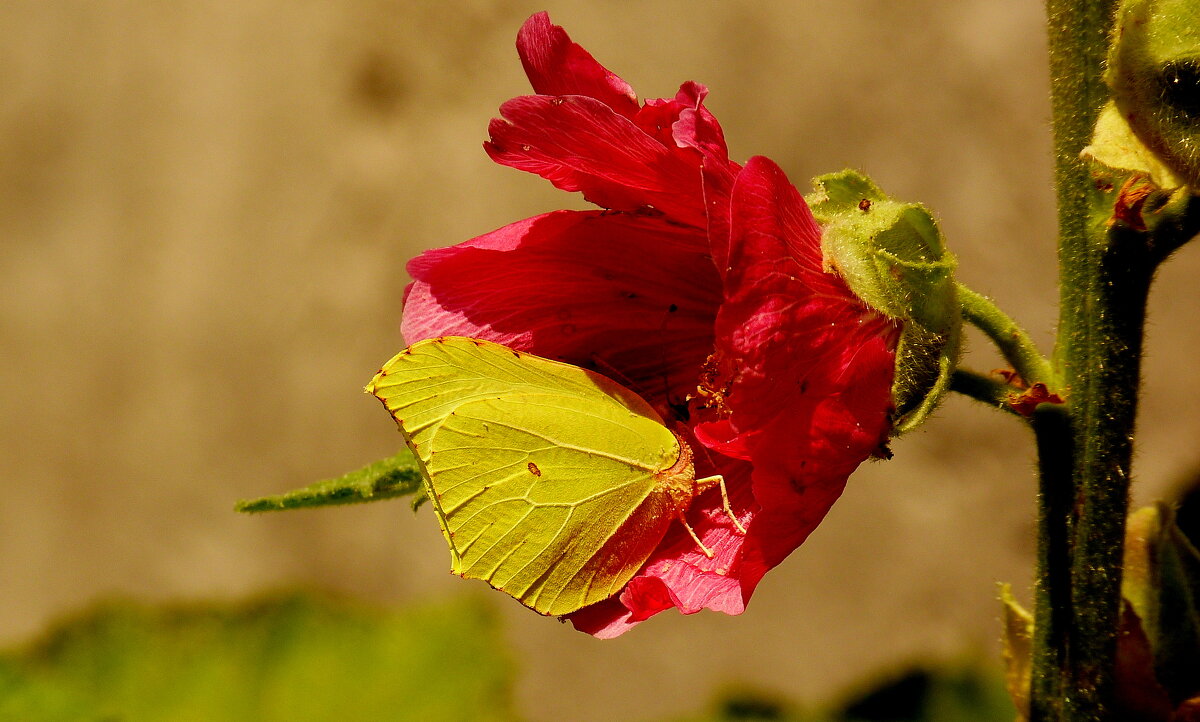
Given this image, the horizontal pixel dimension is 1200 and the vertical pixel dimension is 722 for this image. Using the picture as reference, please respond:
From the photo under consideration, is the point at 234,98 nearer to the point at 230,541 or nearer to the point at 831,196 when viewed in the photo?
the point at 230,541

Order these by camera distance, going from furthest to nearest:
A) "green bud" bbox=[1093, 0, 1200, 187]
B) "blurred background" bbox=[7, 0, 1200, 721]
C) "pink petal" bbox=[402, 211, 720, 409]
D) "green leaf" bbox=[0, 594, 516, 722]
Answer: "blurred background" bbox=[7, 0, 1200, 721], "green leaf" bbox=[0, 594, 516, 722], "pink petal" bbox=[402, 211, 720, 409], "green bud" bbox=[1093, 0, 1200, 187]

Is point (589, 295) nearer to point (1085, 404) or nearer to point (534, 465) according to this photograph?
point (534, 465)

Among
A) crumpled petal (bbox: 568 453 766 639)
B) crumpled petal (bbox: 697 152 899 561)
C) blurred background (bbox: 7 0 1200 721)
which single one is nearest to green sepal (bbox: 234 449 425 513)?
crumpled petal (bbox: 568 453 766 639)

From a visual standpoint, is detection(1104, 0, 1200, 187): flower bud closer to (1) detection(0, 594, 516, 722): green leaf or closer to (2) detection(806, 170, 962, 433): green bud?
(2) detection(806, 170, 962, 433): green bud

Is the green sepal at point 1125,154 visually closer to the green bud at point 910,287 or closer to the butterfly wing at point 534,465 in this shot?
the green bud at point 910,287

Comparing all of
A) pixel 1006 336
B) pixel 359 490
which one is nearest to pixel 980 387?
pixel 1006 336

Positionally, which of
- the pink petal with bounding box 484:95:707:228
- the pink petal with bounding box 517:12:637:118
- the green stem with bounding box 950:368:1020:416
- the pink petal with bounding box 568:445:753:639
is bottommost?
the pink petal with bounding box 568:445:753:639
